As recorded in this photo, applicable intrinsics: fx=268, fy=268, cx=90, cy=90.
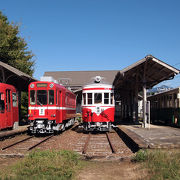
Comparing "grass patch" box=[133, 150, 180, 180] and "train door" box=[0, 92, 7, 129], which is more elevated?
"train door" box=[0, 92, 7, 129]

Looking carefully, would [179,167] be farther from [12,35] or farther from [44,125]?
[12,35]

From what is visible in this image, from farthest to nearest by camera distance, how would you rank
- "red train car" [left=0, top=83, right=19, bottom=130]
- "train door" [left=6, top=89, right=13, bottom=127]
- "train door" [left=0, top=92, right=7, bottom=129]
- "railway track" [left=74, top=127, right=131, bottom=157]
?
1. "train door" [left=6, top=89, right=13, bottom=127]
2. "red train car" [left=0, top=83, right=19, bottom=130]
3. "train door" [left=0, top=92, right=7, bottom=129]
4. "railway track" [left=74, top=127, right=131, bottom=157]

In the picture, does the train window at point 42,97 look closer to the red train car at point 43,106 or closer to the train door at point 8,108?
the red train car at point 43,106

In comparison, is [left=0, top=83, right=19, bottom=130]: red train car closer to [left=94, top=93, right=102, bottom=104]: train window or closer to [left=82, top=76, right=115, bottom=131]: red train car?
[left=82, top=76, right=115, bottom=131]: red train car

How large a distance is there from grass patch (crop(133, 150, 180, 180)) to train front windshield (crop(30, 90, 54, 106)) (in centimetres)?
767

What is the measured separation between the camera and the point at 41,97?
14.4 metres

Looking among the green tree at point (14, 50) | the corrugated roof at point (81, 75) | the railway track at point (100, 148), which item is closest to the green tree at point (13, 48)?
the green tree at point (14, 50)

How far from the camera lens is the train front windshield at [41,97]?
14.3 meters

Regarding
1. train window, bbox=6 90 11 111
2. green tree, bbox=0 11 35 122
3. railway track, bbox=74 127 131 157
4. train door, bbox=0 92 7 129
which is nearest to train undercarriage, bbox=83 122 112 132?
railway track, bbox=74 127 131 157

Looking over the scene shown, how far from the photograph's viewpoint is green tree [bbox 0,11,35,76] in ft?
80.4

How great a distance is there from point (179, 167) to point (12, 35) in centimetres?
2272

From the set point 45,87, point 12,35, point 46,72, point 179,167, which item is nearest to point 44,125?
point 45,87

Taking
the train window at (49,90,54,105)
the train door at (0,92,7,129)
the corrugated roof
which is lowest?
the train door at (0,92,7,129)

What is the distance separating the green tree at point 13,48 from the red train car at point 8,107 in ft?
32.7
